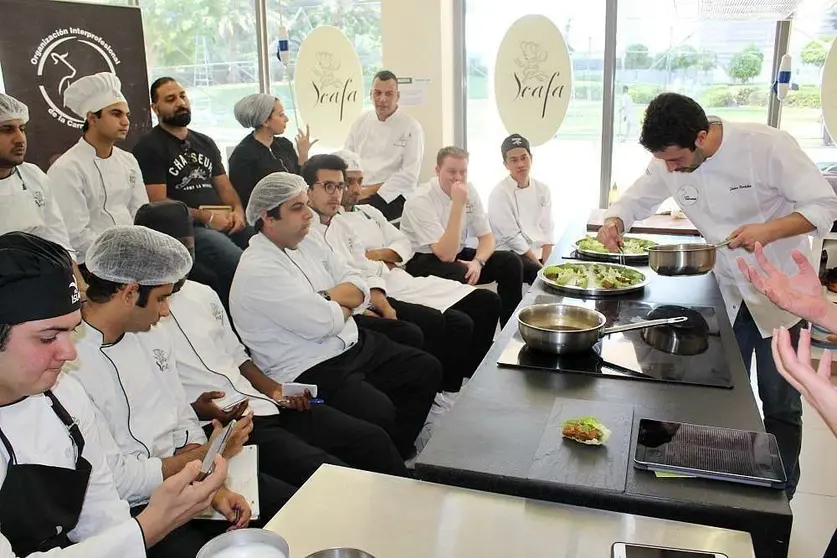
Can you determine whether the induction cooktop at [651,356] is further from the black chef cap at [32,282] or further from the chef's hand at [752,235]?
the black chef cap at [32,282]

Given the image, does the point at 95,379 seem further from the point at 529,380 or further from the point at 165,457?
the point at 529,380

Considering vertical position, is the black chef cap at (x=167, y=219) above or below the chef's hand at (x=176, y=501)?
above

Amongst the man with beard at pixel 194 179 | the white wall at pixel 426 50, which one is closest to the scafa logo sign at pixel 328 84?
the white wall at pixel 426 50

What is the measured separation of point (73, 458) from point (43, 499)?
0.09 m

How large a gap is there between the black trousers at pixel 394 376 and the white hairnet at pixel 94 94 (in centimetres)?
181

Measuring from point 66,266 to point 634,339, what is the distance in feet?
4.95

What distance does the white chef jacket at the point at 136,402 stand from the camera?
1.68 meters

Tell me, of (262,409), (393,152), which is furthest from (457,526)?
(393,152)

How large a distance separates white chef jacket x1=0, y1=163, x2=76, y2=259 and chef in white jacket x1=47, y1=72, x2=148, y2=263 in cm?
10

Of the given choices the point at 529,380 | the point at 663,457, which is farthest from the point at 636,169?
the point at 663,457

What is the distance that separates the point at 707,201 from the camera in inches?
102

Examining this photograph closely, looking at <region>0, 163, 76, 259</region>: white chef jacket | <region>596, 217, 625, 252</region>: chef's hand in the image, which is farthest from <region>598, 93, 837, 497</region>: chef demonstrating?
<region>0, 163, 76, 259</region>: white chef jacket

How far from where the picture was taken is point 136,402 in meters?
1.82

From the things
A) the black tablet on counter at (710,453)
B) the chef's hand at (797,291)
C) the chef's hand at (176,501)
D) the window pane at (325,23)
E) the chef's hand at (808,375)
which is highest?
the window pane at (325,23)
